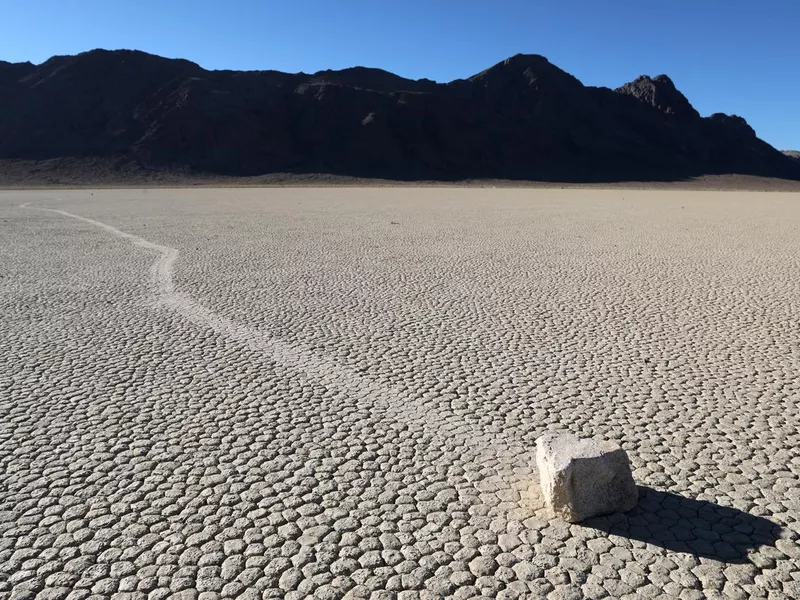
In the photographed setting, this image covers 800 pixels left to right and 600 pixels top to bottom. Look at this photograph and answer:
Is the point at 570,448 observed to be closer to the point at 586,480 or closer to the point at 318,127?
the point at 586,480

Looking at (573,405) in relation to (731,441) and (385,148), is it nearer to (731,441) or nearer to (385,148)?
(731,441)

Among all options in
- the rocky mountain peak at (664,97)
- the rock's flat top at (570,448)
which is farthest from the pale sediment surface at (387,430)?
the rocky mountain peak at (664,97)

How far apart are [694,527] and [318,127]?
82453 millimetres

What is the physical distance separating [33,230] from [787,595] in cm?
1875

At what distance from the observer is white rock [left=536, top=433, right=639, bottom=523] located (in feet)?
11.4

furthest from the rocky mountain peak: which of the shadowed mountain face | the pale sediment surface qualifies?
the pale sediment surface

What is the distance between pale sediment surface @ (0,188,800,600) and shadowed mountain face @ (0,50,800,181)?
69.3 m

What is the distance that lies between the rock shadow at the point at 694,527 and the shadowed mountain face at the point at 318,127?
74098mm

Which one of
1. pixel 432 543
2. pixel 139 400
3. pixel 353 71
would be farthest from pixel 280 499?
pixel 353 71

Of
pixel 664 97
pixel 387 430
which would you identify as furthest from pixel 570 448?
pixel 664 97

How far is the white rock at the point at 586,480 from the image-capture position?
3463 mm

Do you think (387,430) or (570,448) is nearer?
(570,448)

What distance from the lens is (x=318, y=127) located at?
271 ft

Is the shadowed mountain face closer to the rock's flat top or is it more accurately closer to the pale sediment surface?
the pale sediment surface
